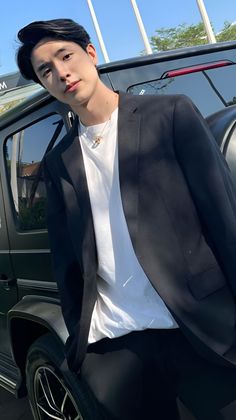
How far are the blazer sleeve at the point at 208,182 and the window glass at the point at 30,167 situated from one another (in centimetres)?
103

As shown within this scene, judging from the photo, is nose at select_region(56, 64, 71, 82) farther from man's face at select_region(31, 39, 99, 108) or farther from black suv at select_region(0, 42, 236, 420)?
black suv at select_region(0, 42, 236, 420)

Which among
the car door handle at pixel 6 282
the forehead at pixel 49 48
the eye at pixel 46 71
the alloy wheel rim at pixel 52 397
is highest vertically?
the forehead at pixel 49 48

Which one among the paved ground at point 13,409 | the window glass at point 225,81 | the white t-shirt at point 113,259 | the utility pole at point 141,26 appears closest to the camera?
the white t-shirt at point 113,259

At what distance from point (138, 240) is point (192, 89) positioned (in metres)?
1.22

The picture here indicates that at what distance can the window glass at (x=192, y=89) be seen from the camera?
2359mm

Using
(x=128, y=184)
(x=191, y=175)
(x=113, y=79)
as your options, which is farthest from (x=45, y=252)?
(x=191, y=175)

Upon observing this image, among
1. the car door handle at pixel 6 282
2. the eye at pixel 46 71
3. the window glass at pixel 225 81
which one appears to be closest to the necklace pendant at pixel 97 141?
the eye at pixel 46 71

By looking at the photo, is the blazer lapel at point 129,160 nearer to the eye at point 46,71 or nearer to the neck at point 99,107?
the neck at point 99,107

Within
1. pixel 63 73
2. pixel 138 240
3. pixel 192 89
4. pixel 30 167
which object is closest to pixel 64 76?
pixel 63 73

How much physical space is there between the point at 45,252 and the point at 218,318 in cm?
131

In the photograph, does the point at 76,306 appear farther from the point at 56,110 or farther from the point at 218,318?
the point at 56,110

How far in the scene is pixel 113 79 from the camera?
2.25m

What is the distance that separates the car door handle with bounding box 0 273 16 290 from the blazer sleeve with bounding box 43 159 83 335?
4.40 ft

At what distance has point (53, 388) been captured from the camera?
252 cm
